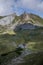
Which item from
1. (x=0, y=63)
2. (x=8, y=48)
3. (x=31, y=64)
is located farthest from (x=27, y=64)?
(x=8, y=48)

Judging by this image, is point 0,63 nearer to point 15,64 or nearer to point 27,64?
point 15,64

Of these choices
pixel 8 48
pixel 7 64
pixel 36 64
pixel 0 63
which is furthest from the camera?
pixel 8 48

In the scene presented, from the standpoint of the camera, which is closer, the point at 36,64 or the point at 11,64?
the point at 36,64

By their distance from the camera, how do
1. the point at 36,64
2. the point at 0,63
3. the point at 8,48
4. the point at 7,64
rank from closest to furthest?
the point at 36,64
the point at 7,64
the point at 0,63
the point at 8,48

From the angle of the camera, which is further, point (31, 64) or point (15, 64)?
point (15, 64)

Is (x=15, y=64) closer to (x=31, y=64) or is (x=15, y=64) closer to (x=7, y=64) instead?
(x=7, y=64)

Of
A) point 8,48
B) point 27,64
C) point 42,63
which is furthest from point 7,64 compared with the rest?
point 8,48

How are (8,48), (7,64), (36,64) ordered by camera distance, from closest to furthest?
(36,64) → (7,64) → (8,48)

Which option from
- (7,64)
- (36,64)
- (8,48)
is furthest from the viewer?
(8,48)

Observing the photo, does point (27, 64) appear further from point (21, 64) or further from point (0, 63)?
point (0, 63)
